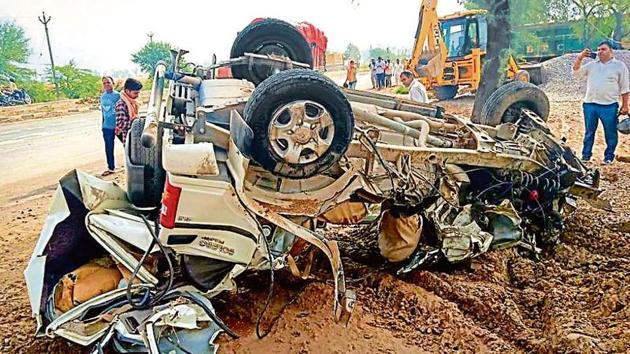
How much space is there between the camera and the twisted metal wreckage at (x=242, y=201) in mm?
3209

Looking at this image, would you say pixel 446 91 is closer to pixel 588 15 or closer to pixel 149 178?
pixel 149 178

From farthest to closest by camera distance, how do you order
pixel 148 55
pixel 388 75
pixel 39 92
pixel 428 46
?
1. pixel 148 55
2. pixel 39 92
3. pixel 388 75
4. pixel 428 46

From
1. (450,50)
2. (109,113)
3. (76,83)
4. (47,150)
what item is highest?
(450,50)

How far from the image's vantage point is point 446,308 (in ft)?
12.8

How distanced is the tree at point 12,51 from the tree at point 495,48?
38.8m

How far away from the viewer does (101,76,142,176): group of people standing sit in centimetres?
845

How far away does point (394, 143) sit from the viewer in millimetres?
4070

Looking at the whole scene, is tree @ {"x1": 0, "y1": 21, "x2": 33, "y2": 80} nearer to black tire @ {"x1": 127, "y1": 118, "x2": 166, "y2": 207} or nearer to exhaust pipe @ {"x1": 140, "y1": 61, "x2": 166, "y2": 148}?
exhaust pipe @ {"x1": 140, "y1": 61, "x2": 166, "y2": 148}

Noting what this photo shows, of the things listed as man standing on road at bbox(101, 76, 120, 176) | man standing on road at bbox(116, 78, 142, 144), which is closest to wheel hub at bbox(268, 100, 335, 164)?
man standing on road at bbox(116, 78, 142, 144)

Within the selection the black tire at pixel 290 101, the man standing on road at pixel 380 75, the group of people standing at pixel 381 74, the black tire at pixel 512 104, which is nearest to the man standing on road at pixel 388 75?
the group of people standing at pixel 381 74

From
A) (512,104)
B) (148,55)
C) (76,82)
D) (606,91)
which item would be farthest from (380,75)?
(148,55)

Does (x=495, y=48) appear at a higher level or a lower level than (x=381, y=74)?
higher

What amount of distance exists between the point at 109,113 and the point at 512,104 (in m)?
6.21

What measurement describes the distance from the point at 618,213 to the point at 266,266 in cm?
396
